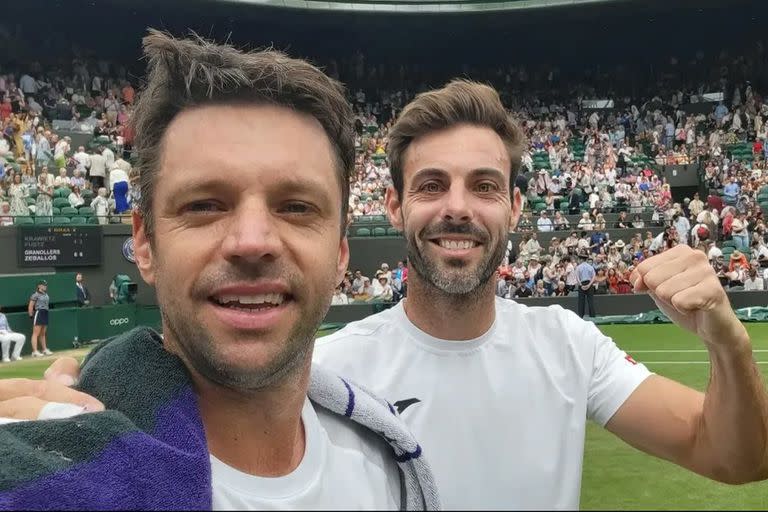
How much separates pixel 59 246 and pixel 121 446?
62.4ft

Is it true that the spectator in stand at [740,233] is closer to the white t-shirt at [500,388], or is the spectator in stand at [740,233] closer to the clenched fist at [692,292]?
the white t-shirt at [500,388]

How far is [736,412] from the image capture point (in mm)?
2213

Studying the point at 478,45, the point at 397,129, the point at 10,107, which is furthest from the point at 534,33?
the point at 397,129

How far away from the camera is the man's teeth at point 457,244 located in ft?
8.88

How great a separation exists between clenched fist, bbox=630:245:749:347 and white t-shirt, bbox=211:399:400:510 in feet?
2.87

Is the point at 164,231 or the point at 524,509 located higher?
the point at 164,231

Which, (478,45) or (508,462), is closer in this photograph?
(508,462)

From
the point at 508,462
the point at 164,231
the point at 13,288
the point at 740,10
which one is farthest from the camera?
the point at 740,10

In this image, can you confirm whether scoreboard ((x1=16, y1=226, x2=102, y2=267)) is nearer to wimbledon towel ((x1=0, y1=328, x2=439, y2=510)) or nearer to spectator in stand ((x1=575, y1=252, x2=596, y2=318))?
spectator in stand ((x1=575, y1=252, x2=596, y2=318))

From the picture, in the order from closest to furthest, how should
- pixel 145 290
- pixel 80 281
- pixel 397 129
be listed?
pixel 397 129 < pixel 80 281 < pixel 145 290

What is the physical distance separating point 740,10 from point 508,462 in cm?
3646

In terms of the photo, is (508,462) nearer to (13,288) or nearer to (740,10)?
(13,288)

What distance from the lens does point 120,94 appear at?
1150 inches

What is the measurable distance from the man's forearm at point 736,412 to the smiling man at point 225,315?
3.49 ft
